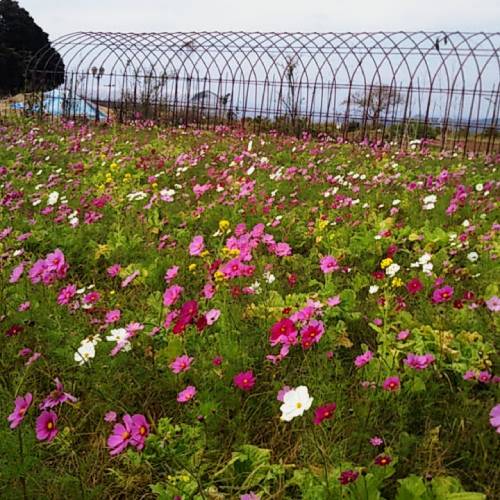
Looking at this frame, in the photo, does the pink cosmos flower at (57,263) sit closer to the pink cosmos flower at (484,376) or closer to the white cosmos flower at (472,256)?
the pink cosmos flower at (484,376)

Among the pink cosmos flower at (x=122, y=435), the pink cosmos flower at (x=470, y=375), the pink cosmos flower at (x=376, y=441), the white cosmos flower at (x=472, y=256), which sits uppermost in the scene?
the pink cosmos flower at (x=122, y=435)

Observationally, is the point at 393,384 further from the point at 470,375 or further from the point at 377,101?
the point at 377,101

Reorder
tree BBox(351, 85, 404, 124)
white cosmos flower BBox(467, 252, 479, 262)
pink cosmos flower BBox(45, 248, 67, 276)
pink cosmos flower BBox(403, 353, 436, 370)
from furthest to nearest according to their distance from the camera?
tree BBox(351, 85, 404, 124) < white cosmos flower BBox(467, 252, 479, 262) < pink cosmos flower BBox(45, 248, 67, 276) < pink cosmos flower BBox(403, 353, 436, 370)

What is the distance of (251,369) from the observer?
1.69 m

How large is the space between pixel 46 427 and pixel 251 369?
0.74 metres

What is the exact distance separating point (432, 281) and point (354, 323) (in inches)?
19.5

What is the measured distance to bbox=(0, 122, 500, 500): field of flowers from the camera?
1282mm

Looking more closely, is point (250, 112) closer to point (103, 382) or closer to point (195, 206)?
point (195, 206)

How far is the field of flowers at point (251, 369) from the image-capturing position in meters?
1.28

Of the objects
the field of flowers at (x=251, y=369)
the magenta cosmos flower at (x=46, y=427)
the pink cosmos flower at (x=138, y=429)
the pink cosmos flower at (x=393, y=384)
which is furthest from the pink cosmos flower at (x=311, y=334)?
the magenta cosmos flower at (x=46, y=427)

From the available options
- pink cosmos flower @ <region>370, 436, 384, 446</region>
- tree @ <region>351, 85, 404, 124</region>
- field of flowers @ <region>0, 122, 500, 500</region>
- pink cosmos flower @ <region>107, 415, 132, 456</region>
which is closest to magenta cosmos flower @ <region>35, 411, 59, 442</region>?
field of flowers @ <region>0, 122, 500, 500</region>

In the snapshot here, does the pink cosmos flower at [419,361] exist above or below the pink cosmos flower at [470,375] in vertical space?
above

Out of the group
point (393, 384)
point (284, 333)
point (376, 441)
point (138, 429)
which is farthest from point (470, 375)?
point (138, 429)

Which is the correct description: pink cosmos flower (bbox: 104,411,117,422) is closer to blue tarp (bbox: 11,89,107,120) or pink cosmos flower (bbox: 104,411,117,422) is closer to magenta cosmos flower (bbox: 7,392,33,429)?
magenta cosmos flower (bbox: 7,392,33,429)
